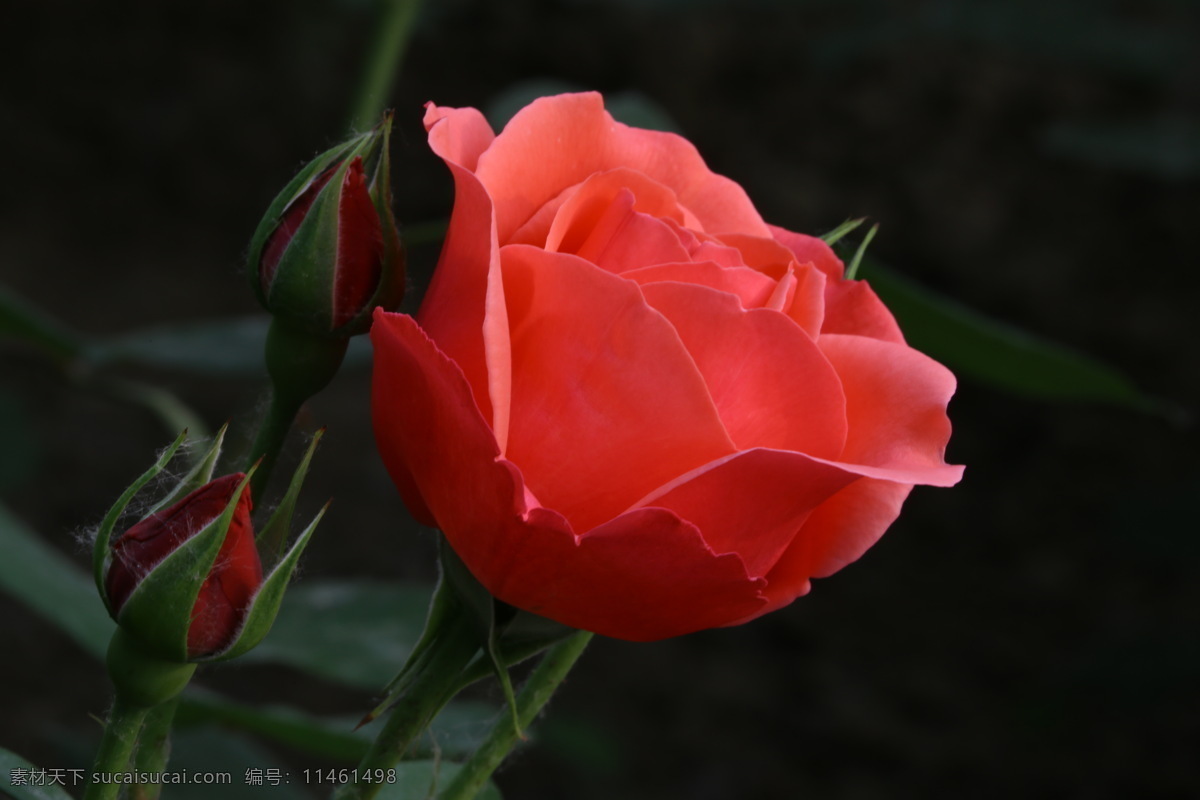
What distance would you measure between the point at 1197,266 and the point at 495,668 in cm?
172

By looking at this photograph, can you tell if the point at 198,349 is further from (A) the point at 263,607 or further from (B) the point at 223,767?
(A) the point at 263,607

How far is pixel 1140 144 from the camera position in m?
1.44

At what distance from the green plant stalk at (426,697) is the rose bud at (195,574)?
52 millimetres

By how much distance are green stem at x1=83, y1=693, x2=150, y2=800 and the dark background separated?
1315mm

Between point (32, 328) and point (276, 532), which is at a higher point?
point (276, 532)

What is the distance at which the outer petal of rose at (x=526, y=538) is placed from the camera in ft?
0.87

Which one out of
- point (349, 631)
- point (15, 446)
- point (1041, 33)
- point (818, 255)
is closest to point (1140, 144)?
point (1041, 33)

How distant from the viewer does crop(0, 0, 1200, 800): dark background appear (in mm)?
1701

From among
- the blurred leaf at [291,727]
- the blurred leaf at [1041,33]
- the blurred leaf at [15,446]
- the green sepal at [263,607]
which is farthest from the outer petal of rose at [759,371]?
the blurred leaf at [15,446]

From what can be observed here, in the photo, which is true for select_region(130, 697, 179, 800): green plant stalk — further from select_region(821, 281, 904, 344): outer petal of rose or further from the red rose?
select_region(821, 281, 904, 344): outer petal of rose

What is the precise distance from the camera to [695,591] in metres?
0.28

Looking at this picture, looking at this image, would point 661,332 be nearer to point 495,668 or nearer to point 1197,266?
point 495,668

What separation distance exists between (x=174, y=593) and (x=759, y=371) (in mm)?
155

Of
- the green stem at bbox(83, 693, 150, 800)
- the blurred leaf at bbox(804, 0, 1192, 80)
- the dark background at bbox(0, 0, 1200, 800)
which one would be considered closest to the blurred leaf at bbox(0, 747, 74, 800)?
the green stem at bbox(83, 693, 150, 800)
